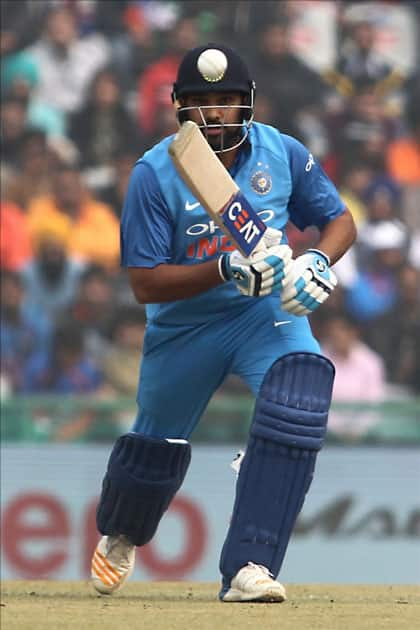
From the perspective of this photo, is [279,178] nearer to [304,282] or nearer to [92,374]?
[304,282]

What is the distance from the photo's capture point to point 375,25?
9.95m

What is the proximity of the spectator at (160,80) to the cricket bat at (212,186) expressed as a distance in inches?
205

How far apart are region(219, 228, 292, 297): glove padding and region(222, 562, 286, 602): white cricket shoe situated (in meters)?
0.82

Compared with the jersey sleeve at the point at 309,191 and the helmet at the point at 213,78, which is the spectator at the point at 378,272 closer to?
the jersey sleeve at the point at 309,191

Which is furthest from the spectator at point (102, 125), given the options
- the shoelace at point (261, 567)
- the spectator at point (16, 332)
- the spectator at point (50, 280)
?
the shoelace at point (261, 567)

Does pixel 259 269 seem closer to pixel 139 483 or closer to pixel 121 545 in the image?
pixel 139 483

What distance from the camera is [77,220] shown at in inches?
354

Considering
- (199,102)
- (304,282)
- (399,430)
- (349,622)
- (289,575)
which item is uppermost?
(199,102)

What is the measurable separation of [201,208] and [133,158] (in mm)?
4890

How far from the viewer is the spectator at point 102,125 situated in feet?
30.3

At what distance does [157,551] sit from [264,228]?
3986mm

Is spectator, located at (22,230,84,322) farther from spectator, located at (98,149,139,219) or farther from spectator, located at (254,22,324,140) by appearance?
spectator, located at (254,22,324,140)

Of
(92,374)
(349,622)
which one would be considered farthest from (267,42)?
(349,622)

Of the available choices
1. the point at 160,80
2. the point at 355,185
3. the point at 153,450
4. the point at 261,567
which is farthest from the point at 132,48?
the point at 261,567
